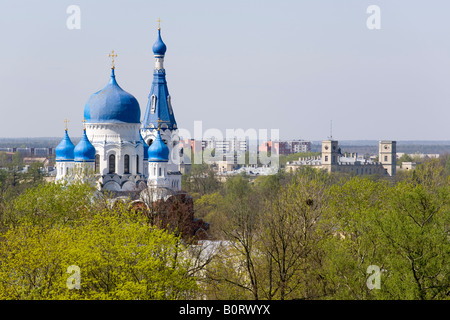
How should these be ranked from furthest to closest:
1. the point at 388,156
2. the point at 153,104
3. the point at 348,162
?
the point at 388,156 < the point at 348,162 < the point at 153,104

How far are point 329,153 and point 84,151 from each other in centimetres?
7064

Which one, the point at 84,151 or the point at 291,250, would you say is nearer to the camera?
the point at 291,250

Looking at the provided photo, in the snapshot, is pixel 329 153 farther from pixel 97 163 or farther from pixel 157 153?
pixel 157 153

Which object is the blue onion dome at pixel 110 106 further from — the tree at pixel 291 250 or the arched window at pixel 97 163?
the tree at pixel 291 250

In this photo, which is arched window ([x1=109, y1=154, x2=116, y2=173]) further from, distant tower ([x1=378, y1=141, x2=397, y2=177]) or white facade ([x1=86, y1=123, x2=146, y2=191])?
distant tower ([x1=378, y1=141, x2=397, y2=177])

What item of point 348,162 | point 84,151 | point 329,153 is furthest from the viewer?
point 348,162

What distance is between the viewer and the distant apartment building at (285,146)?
521ft

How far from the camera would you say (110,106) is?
43.5 meters

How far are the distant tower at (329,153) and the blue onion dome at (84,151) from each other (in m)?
69.1

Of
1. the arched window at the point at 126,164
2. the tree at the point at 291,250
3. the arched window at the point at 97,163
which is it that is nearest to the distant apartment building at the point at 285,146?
the arched window at the point at 126,164

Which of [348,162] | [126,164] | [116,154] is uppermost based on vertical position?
[116,154]

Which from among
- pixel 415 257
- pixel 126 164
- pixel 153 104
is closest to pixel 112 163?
pixel 126 164
